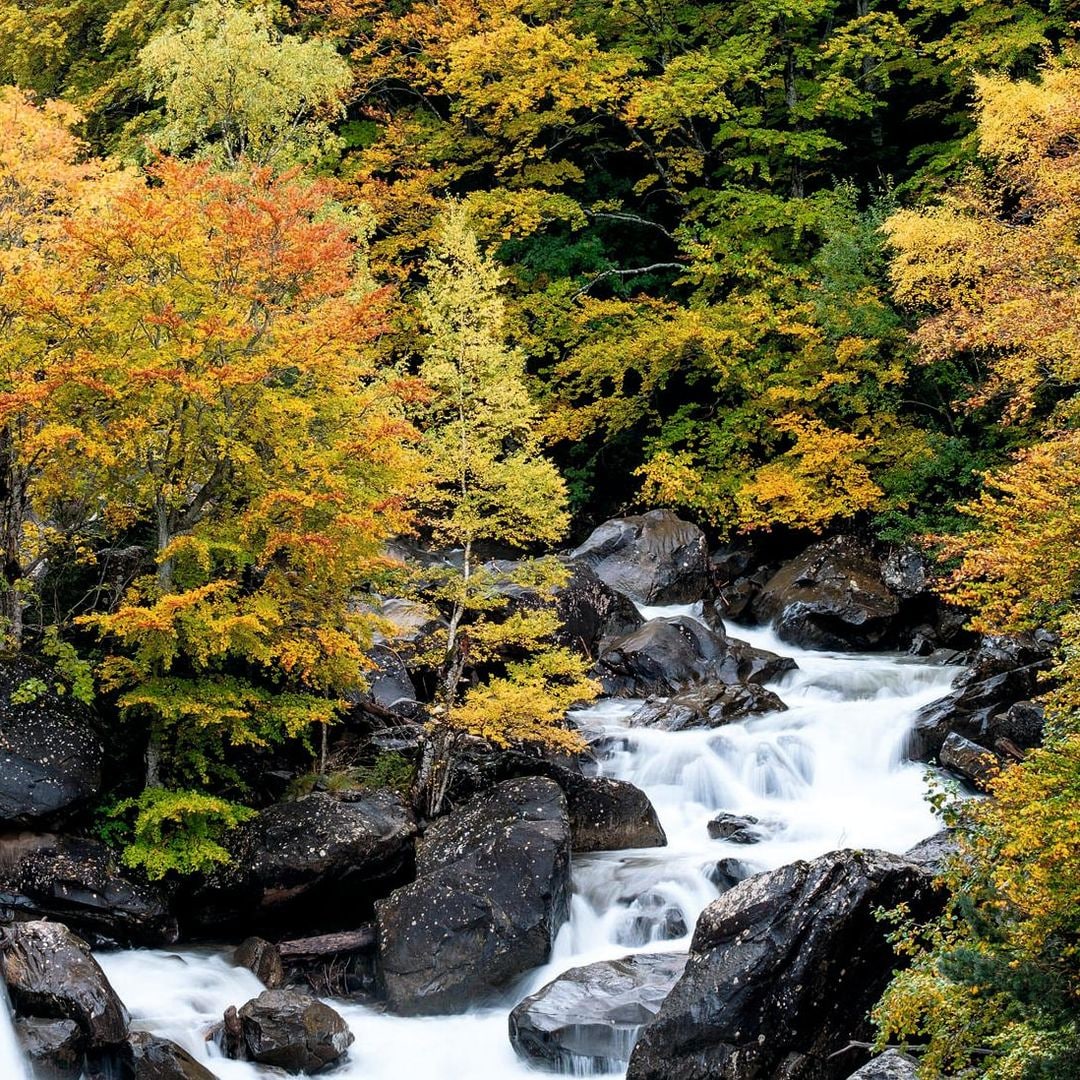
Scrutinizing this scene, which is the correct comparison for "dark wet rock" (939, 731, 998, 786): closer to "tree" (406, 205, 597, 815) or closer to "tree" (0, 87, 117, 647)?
"tree" (406, 205, 597, 815)

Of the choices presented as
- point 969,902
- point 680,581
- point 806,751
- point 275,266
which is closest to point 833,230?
point 680,581

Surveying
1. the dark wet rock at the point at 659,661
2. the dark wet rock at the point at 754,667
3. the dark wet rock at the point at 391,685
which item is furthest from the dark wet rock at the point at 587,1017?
the dark wet rock at the point at 754,667

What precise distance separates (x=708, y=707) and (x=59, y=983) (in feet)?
36.3

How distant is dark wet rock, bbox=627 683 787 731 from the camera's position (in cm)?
1912

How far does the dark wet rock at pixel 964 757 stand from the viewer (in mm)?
15738

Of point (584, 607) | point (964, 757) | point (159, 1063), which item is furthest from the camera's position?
point (584, 607)

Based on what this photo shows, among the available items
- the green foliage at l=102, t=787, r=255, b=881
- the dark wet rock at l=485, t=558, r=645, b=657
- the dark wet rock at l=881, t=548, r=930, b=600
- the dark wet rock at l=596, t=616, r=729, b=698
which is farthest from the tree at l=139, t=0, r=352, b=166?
the dark wet rock at l=881, t=548, r=930, b=600

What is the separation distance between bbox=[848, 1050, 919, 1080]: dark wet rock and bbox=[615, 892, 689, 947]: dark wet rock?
5.48 metres

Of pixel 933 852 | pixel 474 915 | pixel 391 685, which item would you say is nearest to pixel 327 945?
pixel 474 915

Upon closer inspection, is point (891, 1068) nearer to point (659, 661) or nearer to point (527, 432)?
point (527, 432)

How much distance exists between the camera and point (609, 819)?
16.4m

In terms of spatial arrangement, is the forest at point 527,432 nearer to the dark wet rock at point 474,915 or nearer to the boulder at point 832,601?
the boulder at point 832,601

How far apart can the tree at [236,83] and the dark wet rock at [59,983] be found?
53.6 feet

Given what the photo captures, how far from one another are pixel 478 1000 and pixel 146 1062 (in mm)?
3669
